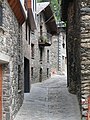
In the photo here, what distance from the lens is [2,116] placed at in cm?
801

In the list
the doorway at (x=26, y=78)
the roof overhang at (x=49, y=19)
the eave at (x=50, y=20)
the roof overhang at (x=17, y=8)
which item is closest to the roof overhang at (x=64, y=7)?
the doorway at (x=26, y=78)

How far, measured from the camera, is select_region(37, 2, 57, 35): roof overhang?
2347 cm

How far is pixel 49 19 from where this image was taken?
25094mm

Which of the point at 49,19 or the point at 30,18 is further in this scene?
the point at 49,19

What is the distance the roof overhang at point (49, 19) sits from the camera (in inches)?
924

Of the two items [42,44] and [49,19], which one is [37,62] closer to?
[42,44]

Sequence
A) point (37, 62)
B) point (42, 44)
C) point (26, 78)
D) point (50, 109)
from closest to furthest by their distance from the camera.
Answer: point (50, 109) → point (26, 78) → point (37, 62) → point (42, 44)

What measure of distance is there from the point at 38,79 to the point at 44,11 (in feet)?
18.9

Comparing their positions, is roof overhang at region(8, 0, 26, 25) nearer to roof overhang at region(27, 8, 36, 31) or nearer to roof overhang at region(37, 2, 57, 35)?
roof overhang at region(27, 8, 36, 31)

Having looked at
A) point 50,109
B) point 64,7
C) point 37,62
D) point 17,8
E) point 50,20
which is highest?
point 50,20

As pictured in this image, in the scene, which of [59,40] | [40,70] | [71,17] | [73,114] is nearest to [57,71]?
[59,40]

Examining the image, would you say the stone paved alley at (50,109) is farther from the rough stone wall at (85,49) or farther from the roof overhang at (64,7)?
the roof overhang at (64,7)

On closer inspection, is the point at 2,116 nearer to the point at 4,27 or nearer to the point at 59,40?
the point at 4,27

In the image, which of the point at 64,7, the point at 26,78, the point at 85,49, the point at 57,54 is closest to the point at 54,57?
the point at 57,54
